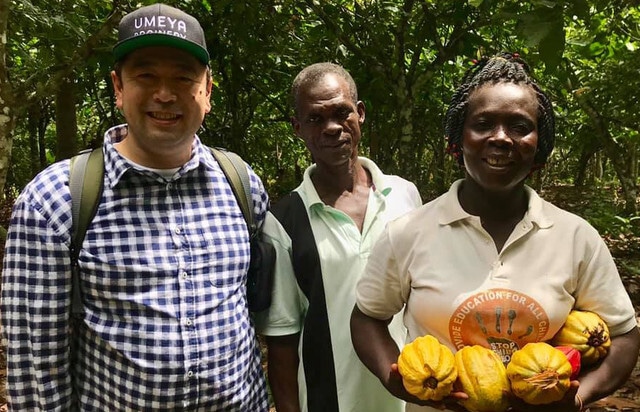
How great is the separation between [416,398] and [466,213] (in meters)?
0.54

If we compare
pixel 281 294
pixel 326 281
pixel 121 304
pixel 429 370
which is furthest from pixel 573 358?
pixel 121 304

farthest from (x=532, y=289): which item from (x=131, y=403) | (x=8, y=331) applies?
(x=8, y=331)

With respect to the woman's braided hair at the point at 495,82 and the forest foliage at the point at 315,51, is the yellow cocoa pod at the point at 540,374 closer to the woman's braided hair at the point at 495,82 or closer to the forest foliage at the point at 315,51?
the woman's braided hair at the point at 495,82

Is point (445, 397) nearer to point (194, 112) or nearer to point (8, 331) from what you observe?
point (194, 112)

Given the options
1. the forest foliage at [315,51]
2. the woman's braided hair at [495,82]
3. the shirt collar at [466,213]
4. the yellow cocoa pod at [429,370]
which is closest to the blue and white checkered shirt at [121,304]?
the yellow cocoa pod at [429,370]

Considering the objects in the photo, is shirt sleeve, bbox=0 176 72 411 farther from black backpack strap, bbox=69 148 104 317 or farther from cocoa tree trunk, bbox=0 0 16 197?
cocoa tree trunk, bbox=0 0 16 197

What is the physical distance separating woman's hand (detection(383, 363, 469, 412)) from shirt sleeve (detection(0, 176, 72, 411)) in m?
0.96

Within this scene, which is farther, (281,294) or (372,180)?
(372,180)

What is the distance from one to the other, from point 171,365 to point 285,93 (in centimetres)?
574

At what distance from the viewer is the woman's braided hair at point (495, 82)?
1.65 metres

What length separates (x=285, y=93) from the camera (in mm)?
7141

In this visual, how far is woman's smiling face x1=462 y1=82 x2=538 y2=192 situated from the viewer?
1.58 m

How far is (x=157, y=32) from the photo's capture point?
1760mm

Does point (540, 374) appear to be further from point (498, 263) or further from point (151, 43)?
point (151, 43)
